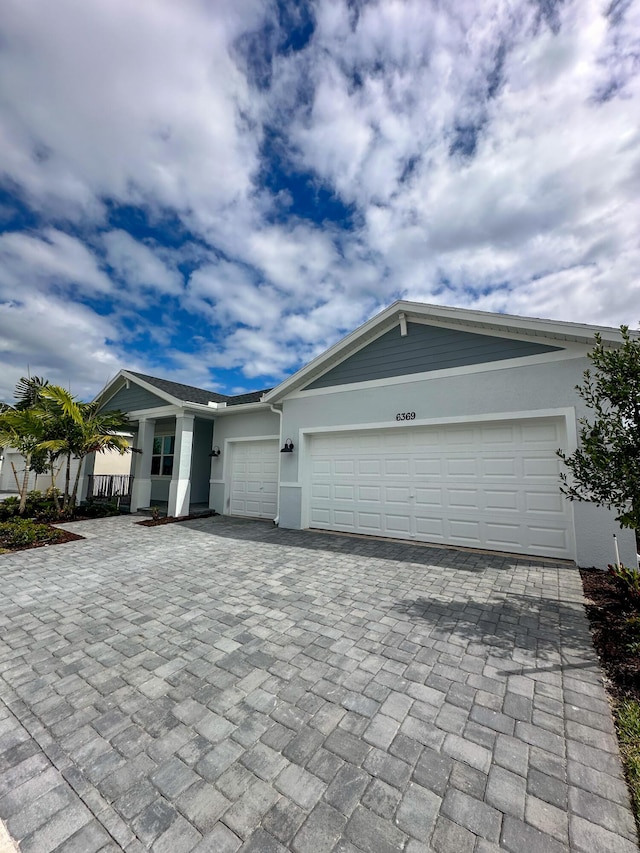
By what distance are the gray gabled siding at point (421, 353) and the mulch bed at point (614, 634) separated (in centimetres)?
384

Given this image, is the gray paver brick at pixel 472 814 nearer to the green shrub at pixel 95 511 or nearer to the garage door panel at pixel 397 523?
the garage door panel at pixel 397 523

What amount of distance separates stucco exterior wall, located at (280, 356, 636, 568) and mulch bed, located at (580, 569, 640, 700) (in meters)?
0.80

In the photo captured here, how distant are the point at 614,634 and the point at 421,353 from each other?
5465 millimetres

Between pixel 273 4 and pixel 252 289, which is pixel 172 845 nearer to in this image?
pixel 273 4

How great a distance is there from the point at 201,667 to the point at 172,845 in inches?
57.0

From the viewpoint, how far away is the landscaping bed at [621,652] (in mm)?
2045

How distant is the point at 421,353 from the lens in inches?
293

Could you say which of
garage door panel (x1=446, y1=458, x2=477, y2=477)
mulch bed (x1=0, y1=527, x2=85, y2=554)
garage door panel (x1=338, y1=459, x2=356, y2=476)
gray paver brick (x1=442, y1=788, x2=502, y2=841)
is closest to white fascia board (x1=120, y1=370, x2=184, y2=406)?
mulch bed (x1=0, y1=527, x2=85, y2=554)

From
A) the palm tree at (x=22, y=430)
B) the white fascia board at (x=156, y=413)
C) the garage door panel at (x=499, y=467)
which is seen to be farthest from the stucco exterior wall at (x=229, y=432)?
the garage door panel at (x=499, y=467)

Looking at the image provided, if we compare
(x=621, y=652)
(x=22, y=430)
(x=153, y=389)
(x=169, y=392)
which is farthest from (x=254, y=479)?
(x=621, y=652)

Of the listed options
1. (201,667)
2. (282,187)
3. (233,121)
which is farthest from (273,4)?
(201,667)

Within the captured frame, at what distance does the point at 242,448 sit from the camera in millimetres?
11148

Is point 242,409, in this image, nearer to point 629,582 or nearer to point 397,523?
point 397,523

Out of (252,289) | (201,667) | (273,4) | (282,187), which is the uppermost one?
(273,4)
